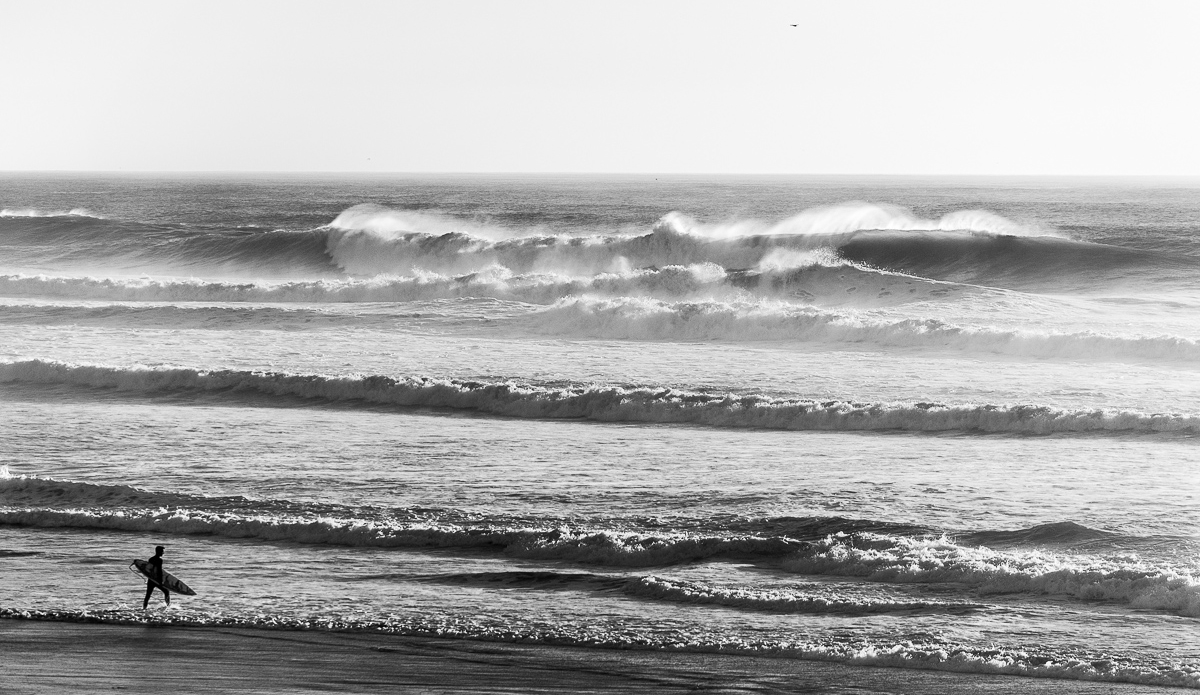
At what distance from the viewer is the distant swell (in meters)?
15.4

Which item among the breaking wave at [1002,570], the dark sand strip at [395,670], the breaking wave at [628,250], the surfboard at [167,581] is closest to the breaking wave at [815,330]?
the breaking wave at [628,250]

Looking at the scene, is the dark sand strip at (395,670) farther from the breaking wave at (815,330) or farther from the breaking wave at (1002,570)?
the breaking wave at (815,330)

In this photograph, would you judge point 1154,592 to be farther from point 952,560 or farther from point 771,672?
point 771,672

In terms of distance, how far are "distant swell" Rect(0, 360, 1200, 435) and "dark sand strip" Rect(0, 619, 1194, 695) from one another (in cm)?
805

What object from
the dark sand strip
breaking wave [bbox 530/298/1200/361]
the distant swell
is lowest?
the dark sand strip

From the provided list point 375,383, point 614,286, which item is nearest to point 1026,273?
point 614,286

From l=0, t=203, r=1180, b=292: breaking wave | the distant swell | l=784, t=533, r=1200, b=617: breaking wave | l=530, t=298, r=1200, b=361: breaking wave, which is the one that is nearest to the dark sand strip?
l=784, t=533, r=1200, b=617: breaking wave

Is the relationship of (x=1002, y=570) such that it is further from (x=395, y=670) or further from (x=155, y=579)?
(x=155, y=579)

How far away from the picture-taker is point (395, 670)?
7.99 metres

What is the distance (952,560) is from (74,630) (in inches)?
269

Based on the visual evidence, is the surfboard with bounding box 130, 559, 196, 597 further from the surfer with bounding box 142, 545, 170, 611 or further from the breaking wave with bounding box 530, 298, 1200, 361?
the breaking wave with bounding box 530, 298, 1200, 361

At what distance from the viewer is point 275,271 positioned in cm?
4106

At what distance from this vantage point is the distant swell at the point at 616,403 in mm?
15398

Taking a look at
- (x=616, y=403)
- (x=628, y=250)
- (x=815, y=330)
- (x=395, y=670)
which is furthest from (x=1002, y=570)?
(x=628, y=250)
